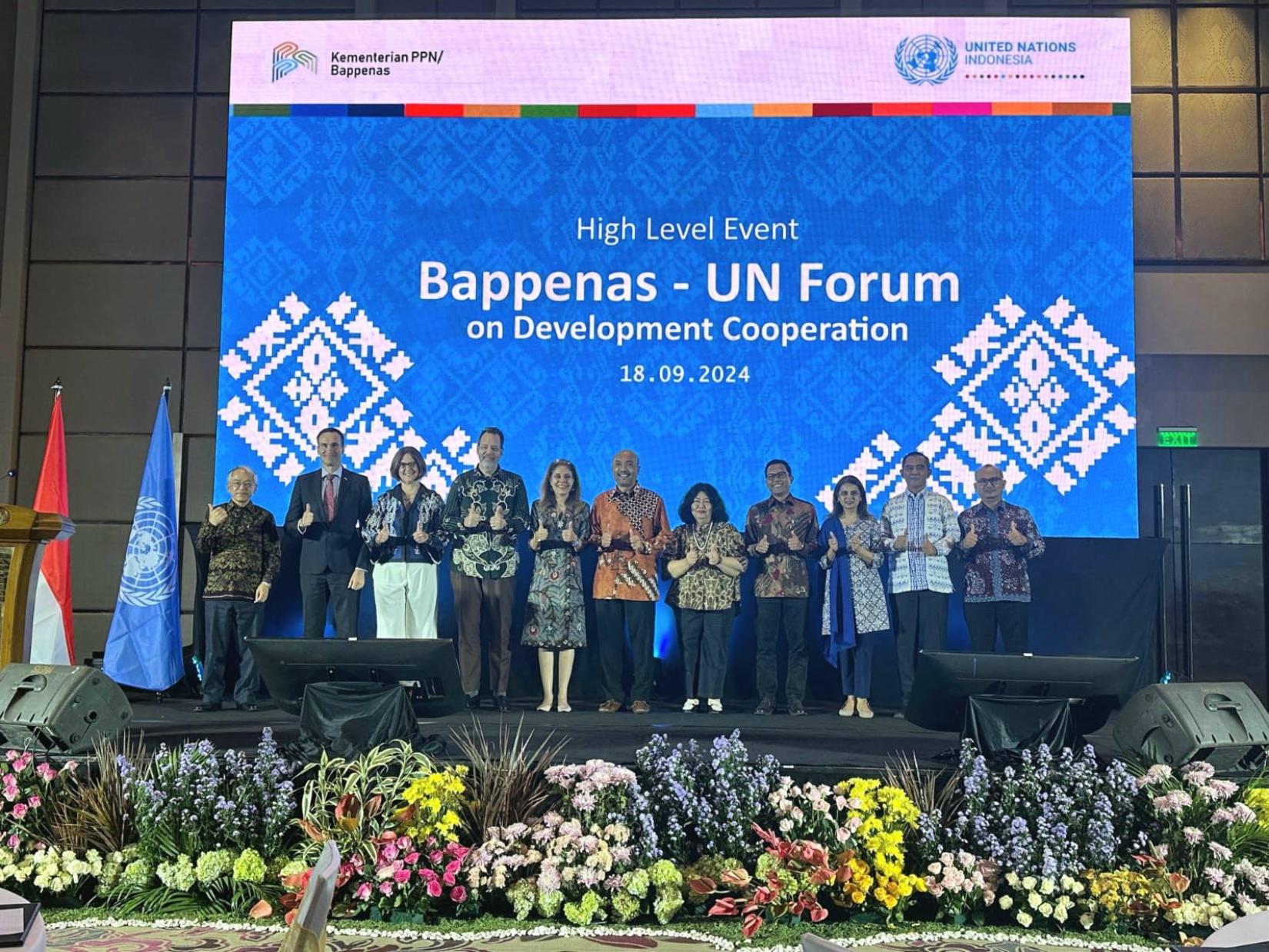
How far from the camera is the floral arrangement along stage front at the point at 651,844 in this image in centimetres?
292

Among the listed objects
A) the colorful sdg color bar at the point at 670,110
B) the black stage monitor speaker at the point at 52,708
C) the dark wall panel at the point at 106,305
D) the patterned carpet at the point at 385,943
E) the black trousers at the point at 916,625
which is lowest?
the patterned carpet at the point at 385,943

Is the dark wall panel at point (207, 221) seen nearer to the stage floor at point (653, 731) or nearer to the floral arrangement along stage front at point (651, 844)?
the stage floor at point (653, 731)

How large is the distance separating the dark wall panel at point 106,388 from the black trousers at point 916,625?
13.8ft

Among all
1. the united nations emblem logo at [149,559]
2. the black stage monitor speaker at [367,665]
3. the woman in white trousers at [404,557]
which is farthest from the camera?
the united nations emblem logo at [149,559]

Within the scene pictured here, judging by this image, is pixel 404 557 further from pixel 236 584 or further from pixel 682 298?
pixel 682 298

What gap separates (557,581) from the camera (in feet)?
18.2

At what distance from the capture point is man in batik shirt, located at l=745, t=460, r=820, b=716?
5.50 metres

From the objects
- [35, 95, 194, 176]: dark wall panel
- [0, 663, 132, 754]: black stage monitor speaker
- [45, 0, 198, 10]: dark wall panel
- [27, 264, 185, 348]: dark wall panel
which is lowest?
[0, 663, 132, 754]: black stage monitor speaker

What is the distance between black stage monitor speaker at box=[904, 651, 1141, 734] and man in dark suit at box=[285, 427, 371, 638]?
9.99 ft

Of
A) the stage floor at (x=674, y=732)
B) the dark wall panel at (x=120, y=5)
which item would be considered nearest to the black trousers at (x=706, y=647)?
the stage floor at (x=674, y=732)

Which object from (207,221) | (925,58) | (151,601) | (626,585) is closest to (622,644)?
(626,585)

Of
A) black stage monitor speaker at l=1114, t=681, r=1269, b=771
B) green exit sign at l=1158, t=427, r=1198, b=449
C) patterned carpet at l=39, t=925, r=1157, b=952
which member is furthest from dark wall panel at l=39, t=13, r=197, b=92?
black stage monitor speaker at l=1114, t=681, r=1269, b=771

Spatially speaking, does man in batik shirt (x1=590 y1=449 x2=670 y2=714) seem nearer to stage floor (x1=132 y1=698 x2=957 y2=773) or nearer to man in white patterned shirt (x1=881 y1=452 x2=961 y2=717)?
stage floor (x1=132 y1=698 x2=957 y2=773)

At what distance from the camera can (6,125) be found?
705cm
